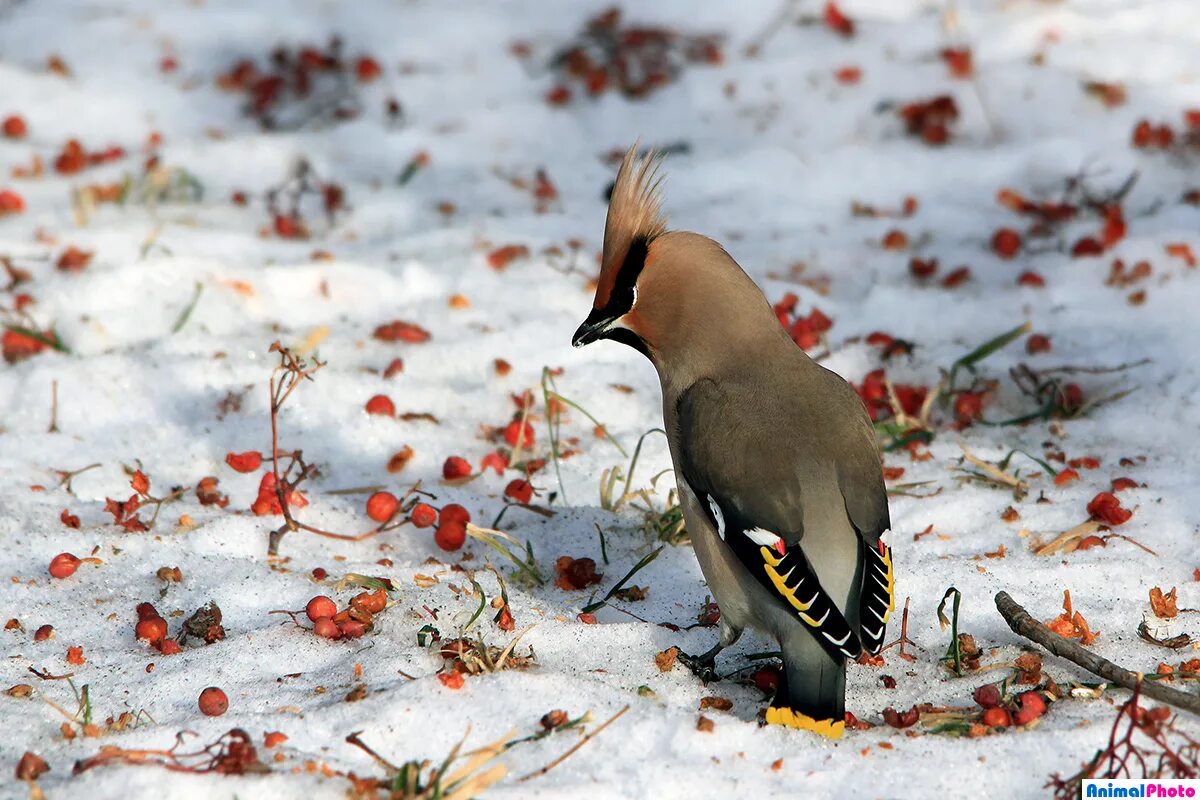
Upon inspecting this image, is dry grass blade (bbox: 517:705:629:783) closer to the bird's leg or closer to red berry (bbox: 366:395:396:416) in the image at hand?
the bird's leg

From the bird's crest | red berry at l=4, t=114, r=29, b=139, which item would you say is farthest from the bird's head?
red berry at l=4, t=114, r=29, b=139

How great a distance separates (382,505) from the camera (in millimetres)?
3756

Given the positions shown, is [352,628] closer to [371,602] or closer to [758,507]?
[371,602]

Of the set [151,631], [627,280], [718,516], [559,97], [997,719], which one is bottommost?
[151,631]

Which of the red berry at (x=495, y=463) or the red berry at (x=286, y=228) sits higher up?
the red berry at (x=286, y=228)

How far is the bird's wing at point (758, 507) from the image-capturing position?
111 inches

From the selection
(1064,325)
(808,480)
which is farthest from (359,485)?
(1064,325)

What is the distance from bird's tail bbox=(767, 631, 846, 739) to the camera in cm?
276

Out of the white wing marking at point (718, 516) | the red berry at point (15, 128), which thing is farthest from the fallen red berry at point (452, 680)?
the red berry at point (15, 128)

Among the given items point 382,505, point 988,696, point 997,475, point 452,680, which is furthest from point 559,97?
point 988,696

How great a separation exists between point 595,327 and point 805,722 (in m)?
1.13

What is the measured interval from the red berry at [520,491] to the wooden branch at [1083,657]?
130 centimetres

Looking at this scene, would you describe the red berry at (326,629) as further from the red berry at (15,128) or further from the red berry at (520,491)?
the red berry at (15,128)

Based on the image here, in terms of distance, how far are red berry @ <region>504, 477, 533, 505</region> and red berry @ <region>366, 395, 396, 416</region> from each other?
2.00ft
